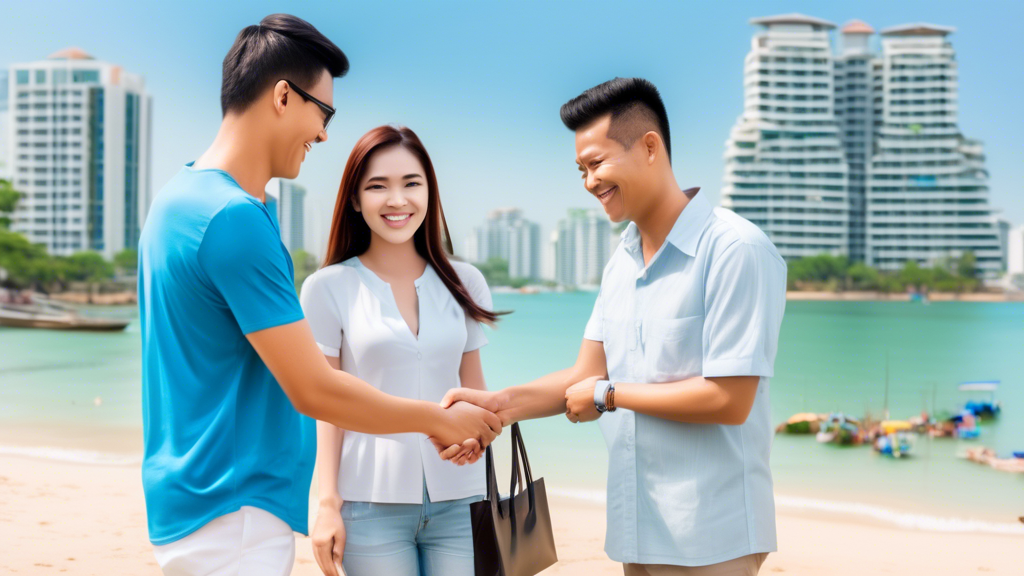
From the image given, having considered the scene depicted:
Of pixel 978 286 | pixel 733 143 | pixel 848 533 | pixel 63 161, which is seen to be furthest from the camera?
pixel 733 143

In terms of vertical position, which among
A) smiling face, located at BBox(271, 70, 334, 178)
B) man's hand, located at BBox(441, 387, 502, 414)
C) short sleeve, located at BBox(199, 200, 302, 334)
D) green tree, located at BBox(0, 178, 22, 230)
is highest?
green tree, located at BBox(0, 178, 22, 230)

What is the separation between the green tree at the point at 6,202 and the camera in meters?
43.3

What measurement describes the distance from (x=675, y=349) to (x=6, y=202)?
5081cm

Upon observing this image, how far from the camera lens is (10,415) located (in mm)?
16344

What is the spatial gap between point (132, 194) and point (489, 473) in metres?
60.7

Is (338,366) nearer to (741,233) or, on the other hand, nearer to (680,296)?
(680,296)

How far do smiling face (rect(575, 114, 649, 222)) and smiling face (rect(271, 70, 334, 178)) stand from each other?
68 centimetres

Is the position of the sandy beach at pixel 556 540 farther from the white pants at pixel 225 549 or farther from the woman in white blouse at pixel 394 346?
the white pants at pixel 225 549

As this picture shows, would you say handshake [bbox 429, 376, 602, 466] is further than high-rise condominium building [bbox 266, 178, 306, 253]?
No

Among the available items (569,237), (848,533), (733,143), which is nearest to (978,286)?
(733,143)

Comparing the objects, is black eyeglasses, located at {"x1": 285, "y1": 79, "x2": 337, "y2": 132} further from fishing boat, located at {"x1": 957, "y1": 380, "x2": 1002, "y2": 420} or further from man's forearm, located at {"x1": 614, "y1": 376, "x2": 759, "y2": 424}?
fishing boat, located at {"x1": 957, "y1": 380, "x2": 1002, "y2": 420}

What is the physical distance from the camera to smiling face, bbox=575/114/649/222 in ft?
6.52

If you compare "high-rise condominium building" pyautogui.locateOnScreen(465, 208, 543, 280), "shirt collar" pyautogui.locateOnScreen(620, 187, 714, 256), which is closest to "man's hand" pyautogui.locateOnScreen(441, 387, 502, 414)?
"shirt collar" pyautogui.locateOnScreen(620, 187, 714, 256)

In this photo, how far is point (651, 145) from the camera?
2.01 meters
